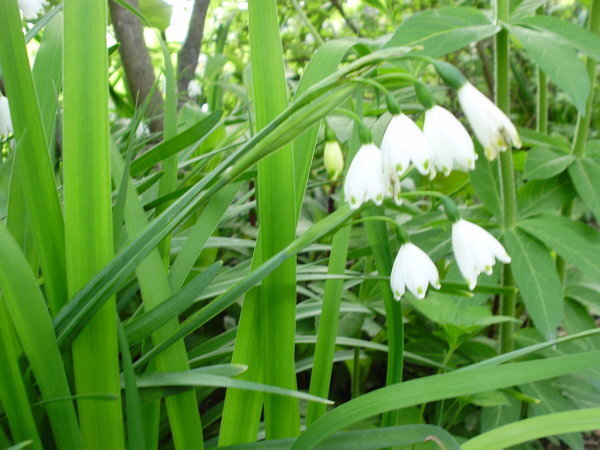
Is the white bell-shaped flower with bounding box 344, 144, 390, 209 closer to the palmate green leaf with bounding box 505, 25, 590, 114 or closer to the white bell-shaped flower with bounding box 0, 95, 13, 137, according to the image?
the palmate green leaf with bounding box 505, 25, 590, 114

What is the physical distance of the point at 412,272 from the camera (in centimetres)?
70

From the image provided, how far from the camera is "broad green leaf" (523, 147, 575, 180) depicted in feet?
3.54

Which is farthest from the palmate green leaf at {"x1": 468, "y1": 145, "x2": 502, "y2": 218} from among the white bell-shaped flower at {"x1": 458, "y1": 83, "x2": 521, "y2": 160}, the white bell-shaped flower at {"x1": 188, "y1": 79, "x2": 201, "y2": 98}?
the white bell-shaped flower at {"x1": 188, "y1": 79, "x2": 201, "y2": 98}

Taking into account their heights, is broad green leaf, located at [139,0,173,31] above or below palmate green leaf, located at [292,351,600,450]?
above

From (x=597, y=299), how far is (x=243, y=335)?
2.81ft

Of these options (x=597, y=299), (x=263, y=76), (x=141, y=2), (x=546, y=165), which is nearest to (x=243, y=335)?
(x=263, y=76)

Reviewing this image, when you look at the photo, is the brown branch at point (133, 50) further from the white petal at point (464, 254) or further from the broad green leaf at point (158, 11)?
the white petal at point (464, 254)

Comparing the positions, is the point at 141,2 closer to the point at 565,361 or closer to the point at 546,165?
the point at 546,165

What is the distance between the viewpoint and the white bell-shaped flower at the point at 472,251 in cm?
68

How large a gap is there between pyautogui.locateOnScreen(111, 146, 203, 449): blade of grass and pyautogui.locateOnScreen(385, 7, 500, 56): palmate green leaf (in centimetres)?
44

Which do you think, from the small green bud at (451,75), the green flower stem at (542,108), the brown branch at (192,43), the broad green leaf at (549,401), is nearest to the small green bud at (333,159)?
the small green bud at (451,75)

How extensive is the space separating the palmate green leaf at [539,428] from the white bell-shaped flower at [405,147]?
42 centimetres

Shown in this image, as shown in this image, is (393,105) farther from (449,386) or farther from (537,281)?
(537,281)

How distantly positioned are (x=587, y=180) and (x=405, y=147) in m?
0.66
